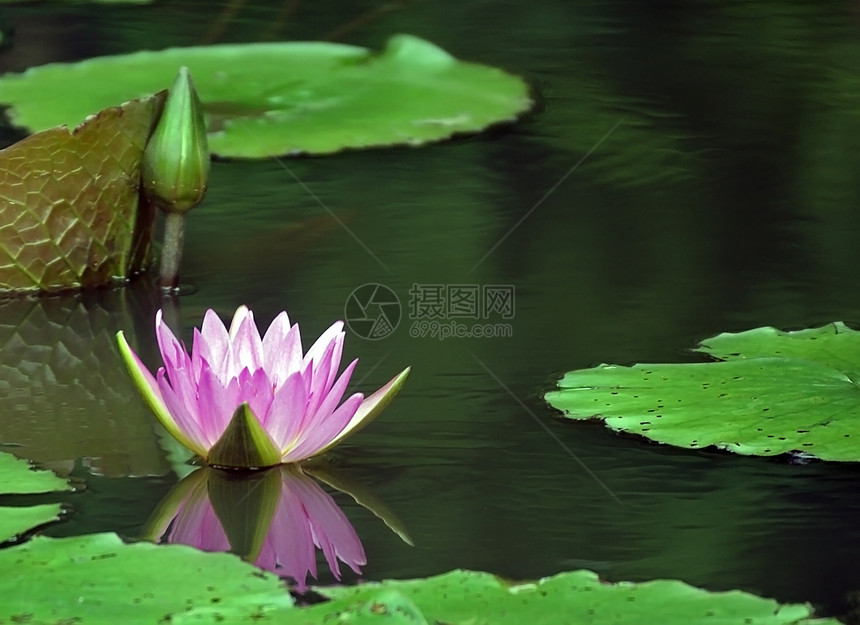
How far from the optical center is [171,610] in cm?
98

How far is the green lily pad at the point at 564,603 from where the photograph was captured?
98 centimetres

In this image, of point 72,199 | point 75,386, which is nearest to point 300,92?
point 72,199

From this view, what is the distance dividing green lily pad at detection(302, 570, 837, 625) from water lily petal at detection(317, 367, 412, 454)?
306 millimetres

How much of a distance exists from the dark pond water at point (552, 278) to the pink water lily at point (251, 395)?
0.18 feet

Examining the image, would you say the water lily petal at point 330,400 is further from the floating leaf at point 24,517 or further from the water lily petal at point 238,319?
the floating leaf at point 24,517

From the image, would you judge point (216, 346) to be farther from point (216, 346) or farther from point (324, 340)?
point (324, 340)

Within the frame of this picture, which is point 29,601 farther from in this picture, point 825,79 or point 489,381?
point 825,79

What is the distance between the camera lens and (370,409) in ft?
4.46

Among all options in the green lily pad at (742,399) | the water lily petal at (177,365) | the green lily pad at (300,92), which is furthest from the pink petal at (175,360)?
the green lily pad at (300,92)

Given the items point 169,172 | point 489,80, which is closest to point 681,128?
point 489,80

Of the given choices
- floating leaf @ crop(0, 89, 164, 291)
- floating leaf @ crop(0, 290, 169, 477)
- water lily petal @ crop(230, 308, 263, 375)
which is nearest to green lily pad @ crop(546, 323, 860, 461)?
water lily petal @ crop(230, 308, 263, 375)

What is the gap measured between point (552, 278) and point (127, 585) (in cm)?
104

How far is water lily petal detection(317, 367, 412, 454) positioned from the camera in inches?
53.1

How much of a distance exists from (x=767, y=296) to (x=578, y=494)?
710 mm
